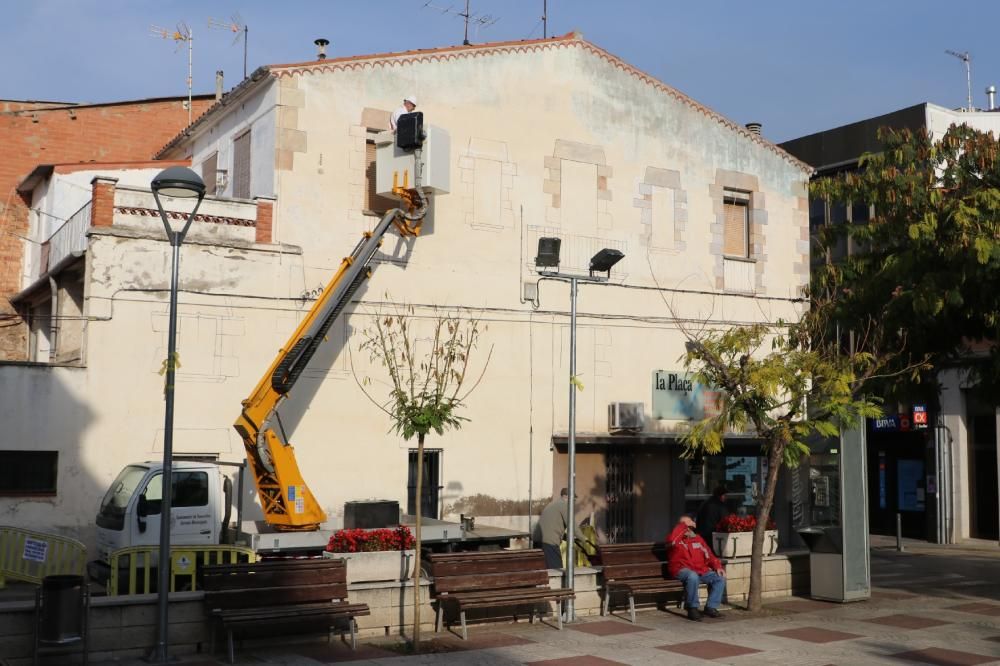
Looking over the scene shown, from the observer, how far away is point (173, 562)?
14.1 metres

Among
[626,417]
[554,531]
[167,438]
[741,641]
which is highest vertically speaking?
[626,417]

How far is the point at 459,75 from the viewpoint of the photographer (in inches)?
814

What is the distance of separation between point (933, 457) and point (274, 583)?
77.9ft

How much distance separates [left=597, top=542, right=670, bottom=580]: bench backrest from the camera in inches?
589

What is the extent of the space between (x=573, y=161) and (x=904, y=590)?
10.1 m

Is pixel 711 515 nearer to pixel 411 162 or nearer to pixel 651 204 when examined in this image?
pixel 651 204

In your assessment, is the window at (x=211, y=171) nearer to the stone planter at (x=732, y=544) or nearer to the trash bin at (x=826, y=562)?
the stone planter at (x=732, y=544)

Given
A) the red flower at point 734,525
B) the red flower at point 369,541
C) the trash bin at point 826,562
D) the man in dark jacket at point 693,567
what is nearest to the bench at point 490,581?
the red flower at point 369,541

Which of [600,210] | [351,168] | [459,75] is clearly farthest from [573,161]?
[351,168]

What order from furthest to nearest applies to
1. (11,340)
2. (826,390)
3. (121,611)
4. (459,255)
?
(11,340) → (459,255) → (826,390) → (121,611)

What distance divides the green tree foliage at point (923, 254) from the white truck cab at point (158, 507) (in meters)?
10.3

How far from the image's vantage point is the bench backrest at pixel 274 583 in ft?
38.3

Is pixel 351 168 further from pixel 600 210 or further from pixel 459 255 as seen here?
pixel 600 210

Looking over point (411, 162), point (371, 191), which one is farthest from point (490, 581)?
point (371, 191)
